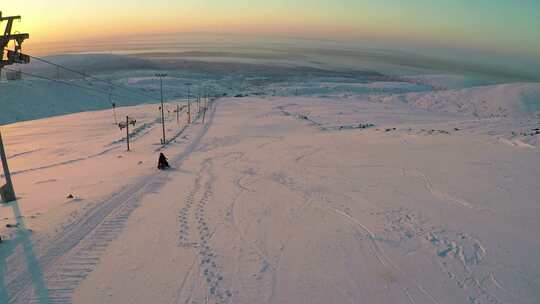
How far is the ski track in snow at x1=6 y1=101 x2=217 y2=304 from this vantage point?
8.30m

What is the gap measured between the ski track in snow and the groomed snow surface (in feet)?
0.16

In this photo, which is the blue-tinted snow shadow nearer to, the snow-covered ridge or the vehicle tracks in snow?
the vehicle tracks in snow

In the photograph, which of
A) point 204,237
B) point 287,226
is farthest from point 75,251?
point 287,226

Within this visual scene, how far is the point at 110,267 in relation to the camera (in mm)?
9305

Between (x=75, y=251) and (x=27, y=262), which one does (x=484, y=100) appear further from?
(x=27, y=262)

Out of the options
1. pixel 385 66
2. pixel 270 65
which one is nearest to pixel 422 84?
pixel 385 66

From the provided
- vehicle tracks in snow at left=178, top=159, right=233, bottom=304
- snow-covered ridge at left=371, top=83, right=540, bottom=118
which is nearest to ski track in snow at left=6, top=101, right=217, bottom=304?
vehicle tracks in snow at left=178, top=159, right=233, bottom=304

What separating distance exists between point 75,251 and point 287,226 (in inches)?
243

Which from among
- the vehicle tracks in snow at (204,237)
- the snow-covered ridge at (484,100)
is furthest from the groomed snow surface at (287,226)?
the snow-covered ridge at (484,100)

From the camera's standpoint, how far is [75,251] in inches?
397

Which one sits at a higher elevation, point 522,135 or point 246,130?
point 522,135

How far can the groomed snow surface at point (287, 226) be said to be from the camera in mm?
8688

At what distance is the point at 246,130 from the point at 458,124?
20.1m

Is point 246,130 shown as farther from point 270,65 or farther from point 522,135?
point 270,65
